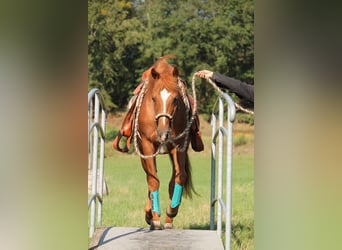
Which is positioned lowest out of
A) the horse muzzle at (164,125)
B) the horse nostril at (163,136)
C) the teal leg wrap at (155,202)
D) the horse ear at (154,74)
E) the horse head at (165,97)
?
the teal leg wrap at (155,202)

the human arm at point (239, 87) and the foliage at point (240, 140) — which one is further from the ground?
the human arm at point (239, 87)

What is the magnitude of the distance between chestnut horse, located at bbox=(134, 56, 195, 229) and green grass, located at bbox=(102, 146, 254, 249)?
118mm

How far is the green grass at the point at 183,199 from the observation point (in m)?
2.53

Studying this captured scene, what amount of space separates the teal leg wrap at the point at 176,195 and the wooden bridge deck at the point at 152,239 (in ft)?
0.66

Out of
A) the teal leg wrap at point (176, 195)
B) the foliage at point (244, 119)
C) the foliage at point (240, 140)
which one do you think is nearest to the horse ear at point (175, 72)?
the teal leg wrap at point (176, 195)

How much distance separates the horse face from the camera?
6.88 feet

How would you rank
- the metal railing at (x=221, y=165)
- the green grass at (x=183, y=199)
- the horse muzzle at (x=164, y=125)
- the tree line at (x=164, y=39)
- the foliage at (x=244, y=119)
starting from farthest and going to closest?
the tree line at (x=164, y=39), the foliage at (x=244, y=119), the green grass at (x=183, y=199), the horse muzzle at (x=164, y=125), the metal railing at (x=221, y=165)

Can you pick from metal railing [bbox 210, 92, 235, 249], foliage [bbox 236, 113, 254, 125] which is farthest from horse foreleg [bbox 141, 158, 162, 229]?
foliage [bbox 236, 113, 254, 125]

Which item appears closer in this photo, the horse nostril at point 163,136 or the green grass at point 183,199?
the horse nostril at point 163,136

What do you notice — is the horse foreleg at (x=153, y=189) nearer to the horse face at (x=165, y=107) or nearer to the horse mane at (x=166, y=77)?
the horse face at (x=165, y=107)

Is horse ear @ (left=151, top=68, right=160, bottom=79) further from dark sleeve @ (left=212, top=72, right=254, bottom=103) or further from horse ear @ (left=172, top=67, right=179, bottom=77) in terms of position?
dark sleeve @ (left=212, top=72, right=254, bottom=103)

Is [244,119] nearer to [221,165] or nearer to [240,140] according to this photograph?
[240,140]

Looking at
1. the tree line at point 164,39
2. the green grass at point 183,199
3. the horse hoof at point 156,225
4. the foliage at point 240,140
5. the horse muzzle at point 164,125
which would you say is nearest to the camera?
the horse muzzle at point 164,125
